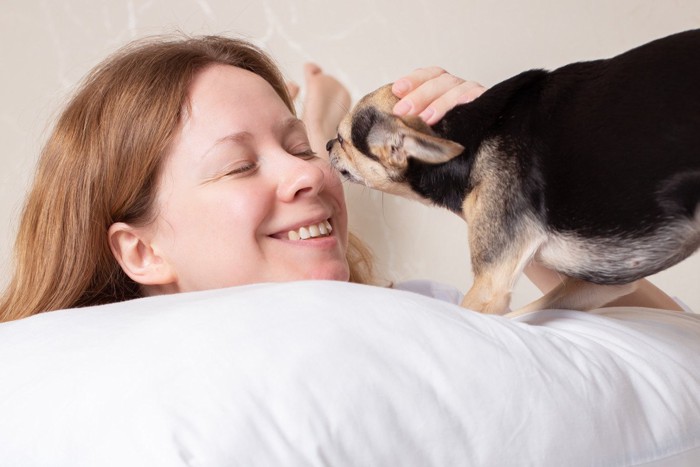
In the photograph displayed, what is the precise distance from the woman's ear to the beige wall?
36.4 inches

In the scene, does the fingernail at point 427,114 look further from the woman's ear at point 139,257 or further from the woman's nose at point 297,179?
the woman's ear at point 139,257

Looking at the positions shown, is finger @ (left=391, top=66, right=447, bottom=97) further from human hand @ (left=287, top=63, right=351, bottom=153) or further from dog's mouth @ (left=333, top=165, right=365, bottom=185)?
human hand @ (left=287, top=63, right=351, bottom=153)

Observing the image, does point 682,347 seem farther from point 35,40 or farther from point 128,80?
point 35,40

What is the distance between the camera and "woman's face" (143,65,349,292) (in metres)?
1.35

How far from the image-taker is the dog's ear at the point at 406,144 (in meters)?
1.24

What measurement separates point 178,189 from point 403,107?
0.40 meters

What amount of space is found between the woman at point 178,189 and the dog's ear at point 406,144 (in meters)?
0.04

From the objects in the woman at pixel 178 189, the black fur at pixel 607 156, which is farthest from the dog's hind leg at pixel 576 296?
the woman at pixel 178 189

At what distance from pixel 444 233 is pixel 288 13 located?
2.48 feet

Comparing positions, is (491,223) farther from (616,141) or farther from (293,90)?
(293,90)

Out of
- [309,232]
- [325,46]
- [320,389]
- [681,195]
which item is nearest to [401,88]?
[309,232]

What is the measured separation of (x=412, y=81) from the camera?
57.6 inches

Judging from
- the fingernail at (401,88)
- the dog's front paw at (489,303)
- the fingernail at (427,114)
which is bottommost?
the dog's front paw at (489,303)

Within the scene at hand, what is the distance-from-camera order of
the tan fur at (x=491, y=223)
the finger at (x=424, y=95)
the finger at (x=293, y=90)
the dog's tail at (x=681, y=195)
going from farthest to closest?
the finger at (x=293, y=90)
the finger at (x=424, y=95)
the tan fur at (x=491, y=223)
the dog's tail at (x=681, y=195)
